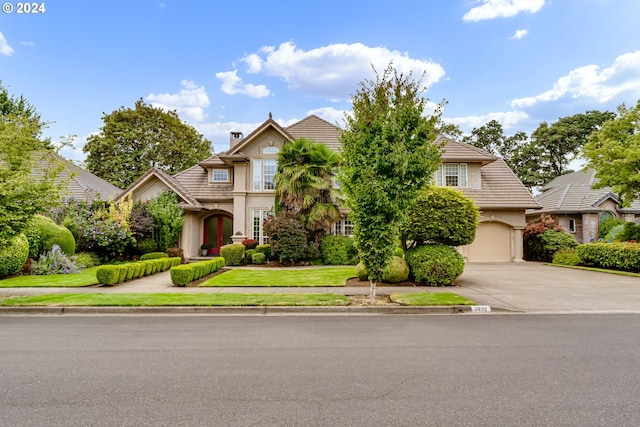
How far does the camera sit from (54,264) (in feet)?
48.7

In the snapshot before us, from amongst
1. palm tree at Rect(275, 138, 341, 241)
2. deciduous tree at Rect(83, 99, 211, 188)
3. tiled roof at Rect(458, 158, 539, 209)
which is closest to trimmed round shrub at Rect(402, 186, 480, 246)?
palm tree at Rect(275, 138, 341, 241)

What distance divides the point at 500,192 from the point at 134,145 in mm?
35725

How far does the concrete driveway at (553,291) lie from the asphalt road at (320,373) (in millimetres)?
1835

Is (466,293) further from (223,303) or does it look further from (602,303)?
(223,303)

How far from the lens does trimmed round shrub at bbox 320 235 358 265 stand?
1858cm

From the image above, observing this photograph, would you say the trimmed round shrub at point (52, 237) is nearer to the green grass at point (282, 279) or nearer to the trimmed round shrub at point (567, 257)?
the green grass at point (282, 279)

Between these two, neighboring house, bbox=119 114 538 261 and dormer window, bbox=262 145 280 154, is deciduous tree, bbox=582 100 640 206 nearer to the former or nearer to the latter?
neighboring house, bbox=119 114 538 261

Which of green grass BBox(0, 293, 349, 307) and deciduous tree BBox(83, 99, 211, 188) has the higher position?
deciduous tree BBox(83, 99, 211, 188)

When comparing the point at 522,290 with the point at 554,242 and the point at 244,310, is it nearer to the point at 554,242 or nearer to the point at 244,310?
the point at 244,310

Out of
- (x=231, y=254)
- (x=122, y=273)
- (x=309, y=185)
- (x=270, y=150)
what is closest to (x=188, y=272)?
(x=122, y=273)

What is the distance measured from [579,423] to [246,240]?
720 inches

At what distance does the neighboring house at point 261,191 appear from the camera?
67.8 ft

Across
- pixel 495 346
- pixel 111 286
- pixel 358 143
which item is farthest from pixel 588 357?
pixel 111 286

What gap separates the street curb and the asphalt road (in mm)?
1073
